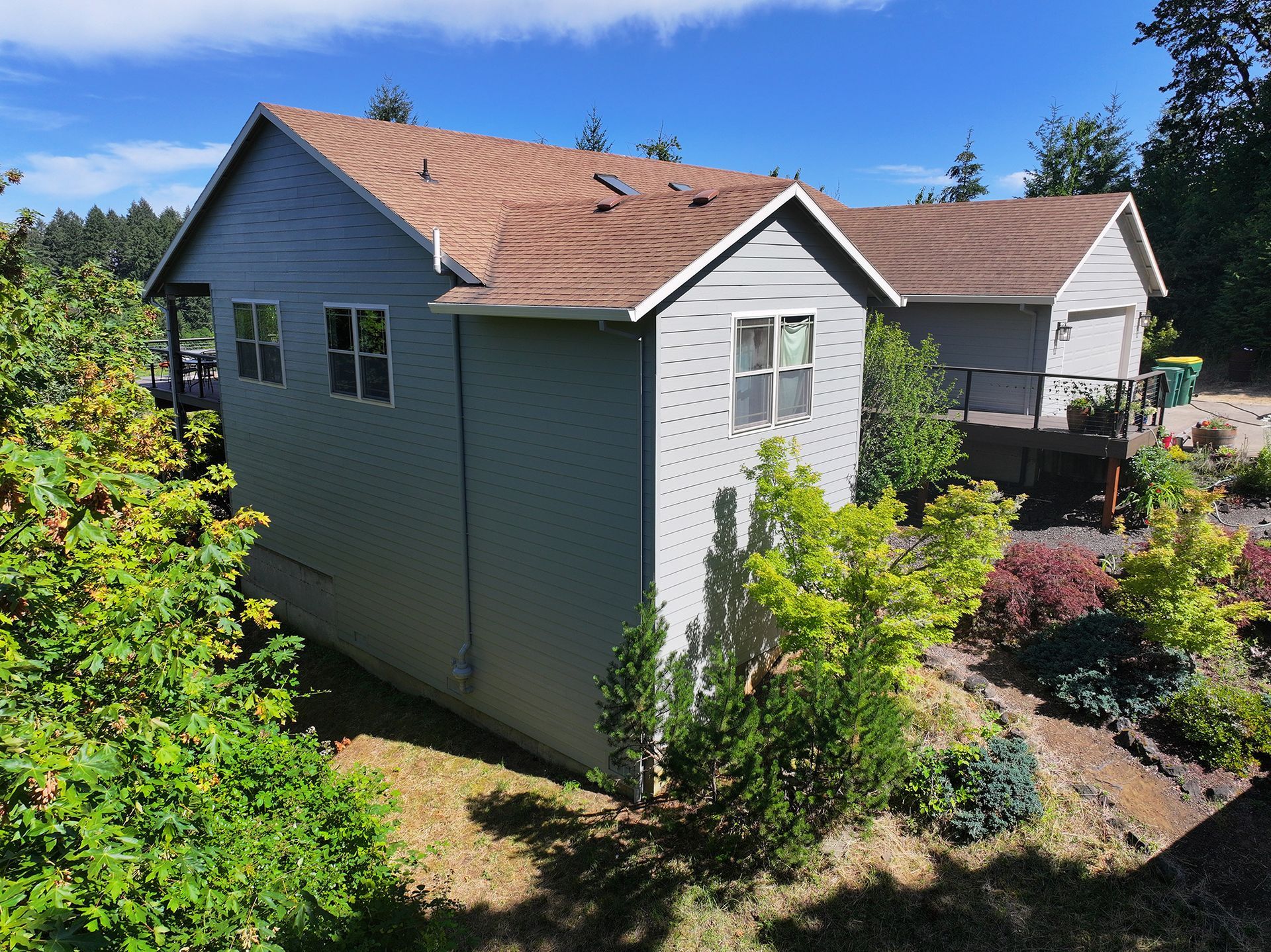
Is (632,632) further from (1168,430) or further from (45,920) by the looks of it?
(1168,430)

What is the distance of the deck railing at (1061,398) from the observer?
13.2 meters

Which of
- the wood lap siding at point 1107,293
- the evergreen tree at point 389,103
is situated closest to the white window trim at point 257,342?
the wood lap siding at point 1107,293

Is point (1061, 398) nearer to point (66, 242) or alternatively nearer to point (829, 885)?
point (829, 885)

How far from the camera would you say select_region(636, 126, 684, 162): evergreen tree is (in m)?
41.0

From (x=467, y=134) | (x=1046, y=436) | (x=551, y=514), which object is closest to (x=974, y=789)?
(x=551, y=514)

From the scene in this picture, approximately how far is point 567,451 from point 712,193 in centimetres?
347

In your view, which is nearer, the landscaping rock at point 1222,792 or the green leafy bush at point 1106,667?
the landscaping rock at point 1222,792

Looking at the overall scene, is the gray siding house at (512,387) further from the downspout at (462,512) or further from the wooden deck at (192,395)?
the wooden deck at (192,395)

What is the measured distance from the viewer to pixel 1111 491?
13523mm

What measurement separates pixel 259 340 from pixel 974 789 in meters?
12.2

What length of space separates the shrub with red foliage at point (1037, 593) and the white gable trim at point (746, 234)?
176 inches

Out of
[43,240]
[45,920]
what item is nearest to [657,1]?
[45,920]

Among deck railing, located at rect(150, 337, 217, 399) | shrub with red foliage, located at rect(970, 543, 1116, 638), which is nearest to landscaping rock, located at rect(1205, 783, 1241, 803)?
shrub with red foliage, located at rect(970, 543, 1116, 638)

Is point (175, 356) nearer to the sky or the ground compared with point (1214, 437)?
nearer to the sky
